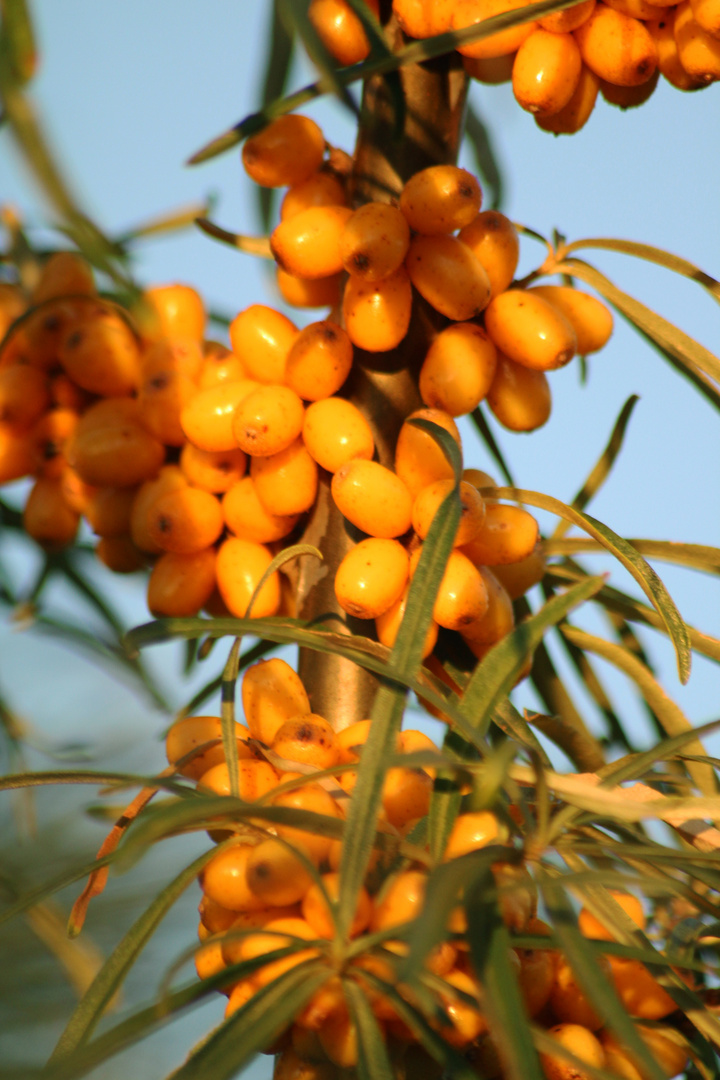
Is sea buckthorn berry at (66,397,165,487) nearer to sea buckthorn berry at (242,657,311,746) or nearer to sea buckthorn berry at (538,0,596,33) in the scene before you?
sea buckthorn berry at (242,657,311,746)

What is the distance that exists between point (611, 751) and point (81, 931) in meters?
0.48

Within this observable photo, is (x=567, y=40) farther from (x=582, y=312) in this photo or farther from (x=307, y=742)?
(x=307, y=742)

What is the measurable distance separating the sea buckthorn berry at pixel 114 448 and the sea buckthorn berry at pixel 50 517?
0.07 m

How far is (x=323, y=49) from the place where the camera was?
406mm

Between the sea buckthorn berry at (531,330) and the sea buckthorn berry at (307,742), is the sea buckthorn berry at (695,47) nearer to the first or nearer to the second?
the sea buckthorn berry at (531,330)

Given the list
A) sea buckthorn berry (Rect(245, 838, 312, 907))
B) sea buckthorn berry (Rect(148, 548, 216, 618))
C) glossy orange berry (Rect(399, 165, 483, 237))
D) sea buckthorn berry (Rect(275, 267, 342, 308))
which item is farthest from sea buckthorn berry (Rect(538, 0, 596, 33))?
sea buckthorn berry (Rect(245, 838, 312, 907))

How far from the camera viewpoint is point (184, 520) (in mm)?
711

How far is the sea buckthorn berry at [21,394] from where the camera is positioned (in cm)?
79

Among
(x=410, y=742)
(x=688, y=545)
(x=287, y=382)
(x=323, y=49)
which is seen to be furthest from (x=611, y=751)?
(x=323, y=49)

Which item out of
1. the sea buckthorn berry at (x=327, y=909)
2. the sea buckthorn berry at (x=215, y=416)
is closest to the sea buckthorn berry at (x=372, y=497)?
the sea buckthorn berry at (x=215, y=416)

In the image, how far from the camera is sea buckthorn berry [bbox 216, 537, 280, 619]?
0.70 m

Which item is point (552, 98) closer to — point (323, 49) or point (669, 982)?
point (323, 49)

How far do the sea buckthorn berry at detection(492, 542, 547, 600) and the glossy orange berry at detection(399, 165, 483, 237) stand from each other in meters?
0.24

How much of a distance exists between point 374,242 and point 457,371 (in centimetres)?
10
